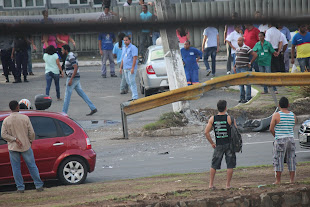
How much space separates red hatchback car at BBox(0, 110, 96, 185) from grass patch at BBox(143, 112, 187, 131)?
15.1 feet

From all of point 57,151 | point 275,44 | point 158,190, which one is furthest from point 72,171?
point 275,44

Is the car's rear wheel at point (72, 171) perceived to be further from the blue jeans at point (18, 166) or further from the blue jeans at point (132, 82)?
the blue jeans at point (132, 82)

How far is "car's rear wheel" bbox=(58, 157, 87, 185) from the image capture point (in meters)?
10.6

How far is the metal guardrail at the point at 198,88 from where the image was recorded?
14.8 meters

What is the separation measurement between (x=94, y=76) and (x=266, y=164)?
14.5m

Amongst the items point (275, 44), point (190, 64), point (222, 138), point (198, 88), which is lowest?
point (222, 138)

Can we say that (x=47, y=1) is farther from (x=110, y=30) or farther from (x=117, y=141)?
(x=110, y=30)

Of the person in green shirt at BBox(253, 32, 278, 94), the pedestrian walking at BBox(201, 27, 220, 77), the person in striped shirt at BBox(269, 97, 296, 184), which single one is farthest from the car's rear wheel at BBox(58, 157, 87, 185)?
the pedestrian walking at BBox(201, 27, 220, 77)

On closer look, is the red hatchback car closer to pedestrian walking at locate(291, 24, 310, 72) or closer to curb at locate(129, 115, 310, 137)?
curb at locate(129, 115, 310, 137)

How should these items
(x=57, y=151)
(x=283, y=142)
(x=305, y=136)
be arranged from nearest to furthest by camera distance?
1. (x=283, y=142)
2. (x=57, y=151)
3. (x=305, y=136)

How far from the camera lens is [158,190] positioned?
9195mm

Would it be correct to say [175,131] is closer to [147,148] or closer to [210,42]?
[147,148]

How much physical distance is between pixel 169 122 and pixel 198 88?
1224 millimetres

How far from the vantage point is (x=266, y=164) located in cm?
1163
